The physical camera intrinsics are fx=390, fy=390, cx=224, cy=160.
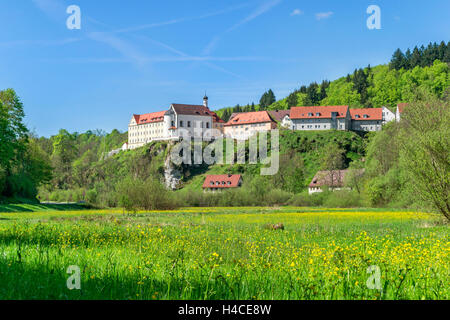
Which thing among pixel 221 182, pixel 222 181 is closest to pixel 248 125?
pixel 222 181

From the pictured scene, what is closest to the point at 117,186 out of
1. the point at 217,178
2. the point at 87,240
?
the point at 87,240

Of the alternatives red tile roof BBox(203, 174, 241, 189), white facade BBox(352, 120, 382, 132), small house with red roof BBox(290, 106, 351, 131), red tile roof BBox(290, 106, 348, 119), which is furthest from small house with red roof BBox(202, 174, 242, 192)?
white facade BBox(352, 120, 382, 132)

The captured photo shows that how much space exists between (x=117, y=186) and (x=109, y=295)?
152 ft

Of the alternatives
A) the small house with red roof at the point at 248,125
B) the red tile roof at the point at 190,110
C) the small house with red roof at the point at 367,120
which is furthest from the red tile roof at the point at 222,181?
the small house with red roof at the point at 367,120

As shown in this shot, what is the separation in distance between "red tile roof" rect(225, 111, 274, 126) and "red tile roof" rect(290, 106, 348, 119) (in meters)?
13.3

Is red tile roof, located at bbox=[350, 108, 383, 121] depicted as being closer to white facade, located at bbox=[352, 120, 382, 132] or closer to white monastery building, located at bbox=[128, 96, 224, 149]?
white facade, located at bbox=[352, 120, 382, 132]

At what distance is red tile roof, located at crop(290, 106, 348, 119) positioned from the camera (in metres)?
165

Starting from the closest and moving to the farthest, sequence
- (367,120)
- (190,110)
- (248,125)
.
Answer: (367,120), (190,110), (248,125)

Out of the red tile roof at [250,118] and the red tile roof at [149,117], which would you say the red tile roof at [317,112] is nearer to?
the red tile roof at [250,118]

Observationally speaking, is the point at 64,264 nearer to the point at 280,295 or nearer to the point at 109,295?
the point at 109,295

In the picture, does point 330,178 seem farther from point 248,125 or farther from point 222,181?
point 248,125

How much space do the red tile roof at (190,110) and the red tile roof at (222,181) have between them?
53955mm

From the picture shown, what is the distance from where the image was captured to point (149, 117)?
18075 centimetres

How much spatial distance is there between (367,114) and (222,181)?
84.6m
